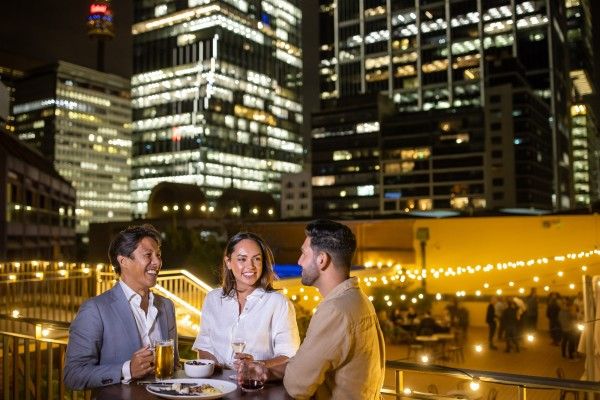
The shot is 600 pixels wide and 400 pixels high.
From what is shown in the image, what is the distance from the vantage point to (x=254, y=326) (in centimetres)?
329

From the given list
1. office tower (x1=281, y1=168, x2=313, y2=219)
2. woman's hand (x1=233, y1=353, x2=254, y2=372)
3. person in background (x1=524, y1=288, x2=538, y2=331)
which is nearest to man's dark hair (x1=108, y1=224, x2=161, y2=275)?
woman's hand (x1=233, y1=353, x2=254, y2=372)

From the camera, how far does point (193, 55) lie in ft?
350

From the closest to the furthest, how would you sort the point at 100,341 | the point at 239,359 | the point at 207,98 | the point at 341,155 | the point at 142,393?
the point at 142,393
the point at 239,359
the point at 100,341
the point at 341,155
the point at 207,98

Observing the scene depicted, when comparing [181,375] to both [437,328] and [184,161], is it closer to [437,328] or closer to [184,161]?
[437,328]

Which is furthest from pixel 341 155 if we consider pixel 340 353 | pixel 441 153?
pixel 340 353

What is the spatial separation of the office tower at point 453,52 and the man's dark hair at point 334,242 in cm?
9184

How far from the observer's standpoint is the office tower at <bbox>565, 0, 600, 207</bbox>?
126062mm

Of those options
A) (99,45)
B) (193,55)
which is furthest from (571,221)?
(99,45)

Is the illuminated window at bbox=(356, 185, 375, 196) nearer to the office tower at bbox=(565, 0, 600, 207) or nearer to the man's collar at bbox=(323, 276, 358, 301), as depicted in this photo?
the office tower at bbox=(565, 0, 600, 207)

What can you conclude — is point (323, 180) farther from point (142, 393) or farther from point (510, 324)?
point (142, 393)

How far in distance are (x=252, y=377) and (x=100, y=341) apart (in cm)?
88

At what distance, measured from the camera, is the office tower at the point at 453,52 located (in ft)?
314

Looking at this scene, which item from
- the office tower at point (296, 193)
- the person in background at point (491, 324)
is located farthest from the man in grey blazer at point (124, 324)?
the office tower at point (296, 193)

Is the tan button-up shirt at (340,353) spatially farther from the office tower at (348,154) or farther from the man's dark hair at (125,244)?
the office tower at (348,154)
